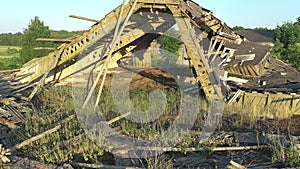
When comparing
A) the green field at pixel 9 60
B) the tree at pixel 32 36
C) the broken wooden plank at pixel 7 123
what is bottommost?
the broken wooden plank at pixel 7 123

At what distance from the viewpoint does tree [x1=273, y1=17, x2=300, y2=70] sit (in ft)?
122

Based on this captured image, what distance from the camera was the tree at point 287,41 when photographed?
3706 centimetres

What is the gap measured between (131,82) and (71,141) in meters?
9.69

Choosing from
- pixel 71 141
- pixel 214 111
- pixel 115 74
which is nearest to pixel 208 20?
pixel 214 111

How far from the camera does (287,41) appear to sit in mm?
41969

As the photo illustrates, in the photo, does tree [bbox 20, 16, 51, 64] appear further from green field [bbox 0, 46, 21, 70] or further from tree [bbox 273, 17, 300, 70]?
tree [bbox 273, 17, 300, 70]

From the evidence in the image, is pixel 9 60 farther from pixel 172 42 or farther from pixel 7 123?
pixel 7 123

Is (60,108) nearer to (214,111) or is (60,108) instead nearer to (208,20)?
(214,111)

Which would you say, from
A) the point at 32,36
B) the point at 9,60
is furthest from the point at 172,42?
the point at 9,60

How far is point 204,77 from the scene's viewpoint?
12844mm

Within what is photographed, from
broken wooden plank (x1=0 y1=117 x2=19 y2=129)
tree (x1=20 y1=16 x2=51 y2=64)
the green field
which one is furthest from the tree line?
broken wooden plank (x1=0 y1=117 x2=19 y2=129)

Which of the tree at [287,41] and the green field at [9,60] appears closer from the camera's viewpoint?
the green field at [9,60]

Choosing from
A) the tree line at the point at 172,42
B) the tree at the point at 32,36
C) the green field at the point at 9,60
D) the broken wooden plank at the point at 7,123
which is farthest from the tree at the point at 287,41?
the broken wooden plank at the point at 7,123

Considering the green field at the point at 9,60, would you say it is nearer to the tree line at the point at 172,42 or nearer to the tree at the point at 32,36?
the tree line at the point at 172,42
